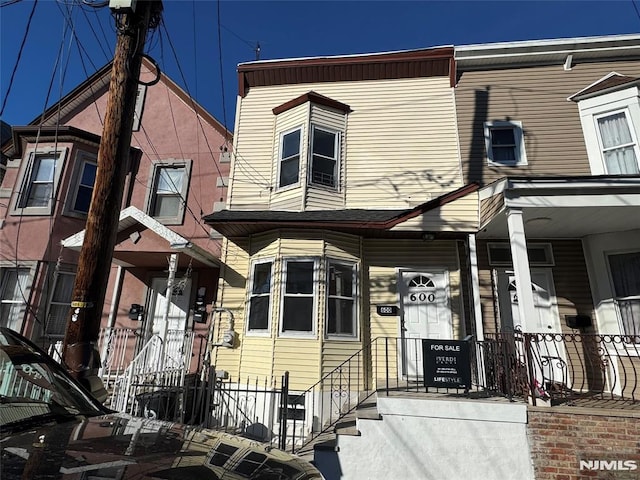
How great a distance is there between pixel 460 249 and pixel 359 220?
262 centimetres

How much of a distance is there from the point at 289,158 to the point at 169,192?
3.79 meters

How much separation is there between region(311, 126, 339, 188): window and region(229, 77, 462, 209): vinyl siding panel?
351 millimetres

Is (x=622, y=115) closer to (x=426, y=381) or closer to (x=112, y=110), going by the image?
(x=426, y=381)

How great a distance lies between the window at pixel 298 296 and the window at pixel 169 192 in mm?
4073

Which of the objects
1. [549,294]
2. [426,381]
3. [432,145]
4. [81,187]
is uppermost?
[432,145]

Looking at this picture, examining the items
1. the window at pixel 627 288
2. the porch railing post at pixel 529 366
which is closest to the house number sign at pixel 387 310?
the porch railing post at pixel 529 366

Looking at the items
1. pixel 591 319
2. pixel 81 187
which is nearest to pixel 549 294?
pixel 591 319

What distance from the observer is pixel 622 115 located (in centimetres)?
901

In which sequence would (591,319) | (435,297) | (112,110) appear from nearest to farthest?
(112,110) < (591,319) < (435,297)

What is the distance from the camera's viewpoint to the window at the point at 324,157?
9828 mm

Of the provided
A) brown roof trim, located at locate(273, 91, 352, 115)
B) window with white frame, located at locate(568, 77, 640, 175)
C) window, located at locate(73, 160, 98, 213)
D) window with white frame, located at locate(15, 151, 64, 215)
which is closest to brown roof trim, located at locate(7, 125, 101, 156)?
window with white frame, located at locate(15, 151, 64, 215)

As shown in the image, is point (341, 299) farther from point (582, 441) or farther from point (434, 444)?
point (582, 441)

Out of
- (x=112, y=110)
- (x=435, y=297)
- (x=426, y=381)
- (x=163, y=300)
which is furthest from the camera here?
(x=163, y=300)

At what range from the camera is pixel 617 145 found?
8930 millimetres
